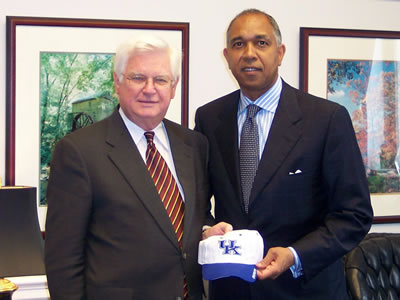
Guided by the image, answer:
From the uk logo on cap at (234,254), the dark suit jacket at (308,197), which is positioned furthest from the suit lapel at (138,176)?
the dark suit jacket at (308,197)

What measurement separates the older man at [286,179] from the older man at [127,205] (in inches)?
7.4

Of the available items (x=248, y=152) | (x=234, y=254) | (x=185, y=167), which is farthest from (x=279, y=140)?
(x=234, y=254)

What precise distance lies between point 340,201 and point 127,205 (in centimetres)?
73

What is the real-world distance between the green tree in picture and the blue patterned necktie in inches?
37.7

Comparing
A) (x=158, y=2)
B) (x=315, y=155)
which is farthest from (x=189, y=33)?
(x=315, y=155)

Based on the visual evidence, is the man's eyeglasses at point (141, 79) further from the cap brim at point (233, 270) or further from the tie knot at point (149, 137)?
the cap brim at point (233, 270)

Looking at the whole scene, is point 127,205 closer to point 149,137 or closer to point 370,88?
point 149,137

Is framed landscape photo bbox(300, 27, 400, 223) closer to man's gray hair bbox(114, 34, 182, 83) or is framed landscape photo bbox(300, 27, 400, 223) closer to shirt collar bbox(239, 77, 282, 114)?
shirt collar bbox(239, 77, 282, 114)

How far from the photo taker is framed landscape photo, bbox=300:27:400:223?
3.02 m

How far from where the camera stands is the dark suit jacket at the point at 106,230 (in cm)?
168

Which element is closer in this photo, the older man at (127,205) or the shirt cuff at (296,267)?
the older man at (127,205)

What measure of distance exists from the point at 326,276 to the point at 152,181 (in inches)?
28.8

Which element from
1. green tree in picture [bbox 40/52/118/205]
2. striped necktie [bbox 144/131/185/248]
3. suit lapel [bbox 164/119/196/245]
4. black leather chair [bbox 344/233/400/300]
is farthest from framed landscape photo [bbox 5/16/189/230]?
black leather chair [bbox 344/233/400/300]

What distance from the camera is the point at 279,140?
197 cm
